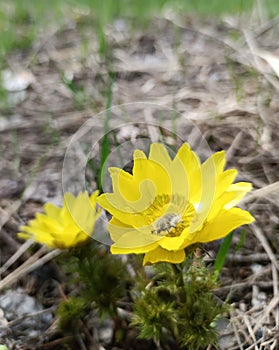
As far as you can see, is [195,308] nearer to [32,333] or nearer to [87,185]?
[32,333]

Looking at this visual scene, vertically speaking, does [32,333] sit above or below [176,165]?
below

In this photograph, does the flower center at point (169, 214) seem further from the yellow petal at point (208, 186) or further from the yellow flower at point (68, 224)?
the yellow flower at point (68, 224)

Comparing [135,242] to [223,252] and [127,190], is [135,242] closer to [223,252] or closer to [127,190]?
[127,190]

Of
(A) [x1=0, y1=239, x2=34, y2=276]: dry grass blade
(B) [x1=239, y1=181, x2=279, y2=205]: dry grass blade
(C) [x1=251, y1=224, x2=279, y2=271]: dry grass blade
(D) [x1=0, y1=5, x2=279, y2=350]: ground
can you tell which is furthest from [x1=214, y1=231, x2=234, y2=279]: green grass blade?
(A) [x1=0, y1=239, x2=34, y2=276]: dry grass blade

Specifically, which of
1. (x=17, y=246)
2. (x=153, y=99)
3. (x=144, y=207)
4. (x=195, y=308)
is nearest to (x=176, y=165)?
(x=144, y=207)

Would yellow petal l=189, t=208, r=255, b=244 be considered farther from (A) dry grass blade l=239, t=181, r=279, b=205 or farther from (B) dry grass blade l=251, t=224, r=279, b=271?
(A) dry grass blade l=239, t=181, r=279, b=205

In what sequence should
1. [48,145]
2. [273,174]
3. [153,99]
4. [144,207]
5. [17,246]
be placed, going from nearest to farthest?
[144,207] < [17,246] < [273,174] < [48,145] < [153,99]

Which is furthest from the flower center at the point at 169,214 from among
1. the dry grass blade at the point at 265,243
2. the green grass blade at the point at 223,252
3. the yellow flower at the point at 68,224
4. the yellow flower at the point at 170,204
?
the dry grass blade at the point at 265,243

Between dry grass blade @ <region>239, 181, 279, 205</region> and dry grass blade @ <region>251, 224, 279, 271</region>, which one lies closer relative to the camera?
dry grass blade @ <region>251, 224, 279, 271</region>
